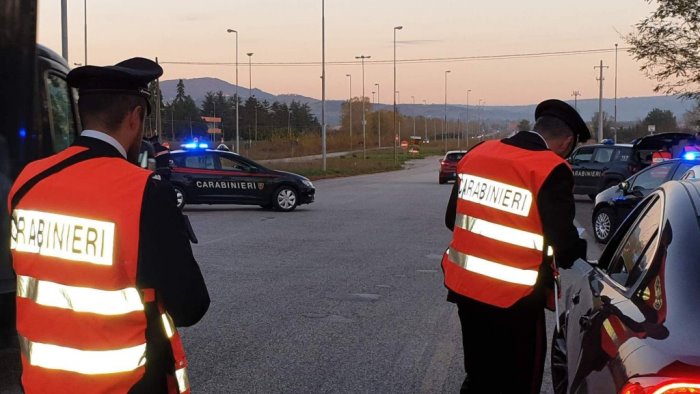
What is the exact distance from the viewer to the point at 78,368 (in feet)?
8.21

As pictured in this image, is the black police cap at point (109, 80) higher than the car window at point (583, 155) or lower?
higher

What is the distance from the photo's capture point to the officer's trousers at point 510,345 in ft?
12.3

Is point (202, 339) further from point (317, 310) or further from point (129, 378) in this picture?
point (129, 378)

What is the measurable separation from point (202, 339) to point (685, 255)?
4.93 m

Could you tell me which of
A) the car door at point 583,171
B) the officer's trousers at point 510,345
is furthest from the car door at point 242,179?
the officer's trousers at point 510,345

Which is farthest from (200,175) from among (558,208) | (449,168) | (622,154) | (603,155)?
(449,168)

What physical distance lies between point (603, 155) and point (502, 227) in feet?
67.5

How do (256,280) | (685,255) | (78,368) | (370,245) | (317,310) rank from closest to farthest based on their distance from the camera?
(78,368) → (685,255) → (317,310) → (256,280) → (370,245)

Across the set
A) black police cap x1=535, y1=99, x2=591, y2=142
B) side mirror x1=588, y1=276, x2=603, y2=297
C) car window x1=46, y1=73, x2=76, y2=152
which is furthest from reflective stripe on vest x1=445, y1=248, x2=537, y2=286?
car window x1=46, y1=73, x2=76, y2=152

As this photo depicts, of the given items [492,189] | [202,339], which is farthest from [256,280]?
[492,189]

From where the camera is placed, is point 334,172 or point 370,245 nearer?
point 370,245

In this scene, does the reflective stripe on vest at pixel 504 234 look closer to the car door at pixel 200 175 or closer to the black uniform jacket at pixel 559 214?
the black uniform jacket at pixel 559 214

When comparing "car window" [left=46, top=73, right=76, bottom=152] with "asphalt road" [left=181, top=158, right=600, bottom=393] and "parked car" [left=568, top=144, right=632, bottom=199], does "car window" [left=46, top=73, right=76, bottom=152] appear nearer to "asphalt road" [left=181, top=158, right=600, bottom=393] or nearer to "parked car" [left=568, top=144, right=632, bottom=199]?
"asphalt road" [left=181, top=158, right=600, bottom=393]

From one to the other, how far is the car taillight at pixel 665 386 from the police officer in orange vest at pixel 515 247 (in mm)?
1337
